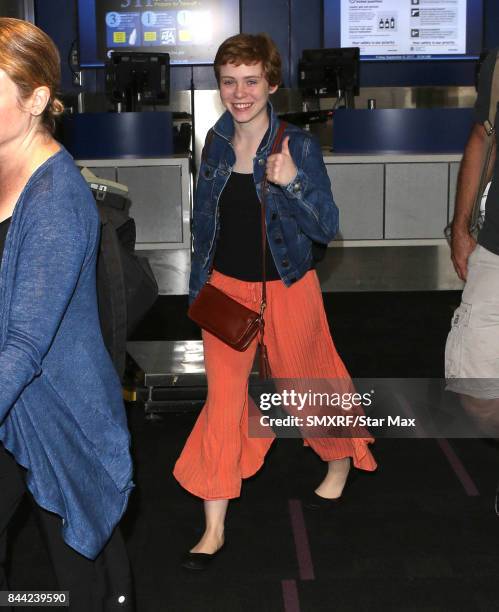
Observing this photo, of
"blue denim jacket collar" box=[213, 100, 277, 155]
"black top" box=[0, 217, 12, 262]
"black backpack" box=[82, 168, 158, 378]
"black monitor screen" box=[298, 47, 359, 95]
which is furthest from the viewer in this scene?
"black monitor screen" box=[298, 47, 359, 95]

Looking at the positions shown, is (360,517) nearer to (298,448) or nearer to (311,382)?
(311,382)

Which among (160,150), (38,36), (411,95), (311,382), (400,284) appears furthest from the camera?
(411,95)

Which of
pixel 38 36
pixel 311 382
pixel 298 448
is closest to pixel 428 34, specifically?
pixel 298 448

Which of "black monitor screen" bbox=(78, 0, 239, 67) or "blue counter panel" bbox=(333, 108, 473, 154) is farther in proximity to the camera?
"black monitor screen" bbox=(78, 0, 239, 67)

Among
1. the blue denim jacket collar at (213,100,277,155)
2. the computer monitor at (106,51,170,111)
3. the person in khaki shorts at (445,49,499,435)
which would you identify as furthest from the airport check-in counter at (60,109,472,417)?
the person in khaki shorts at (445,49,499,435)

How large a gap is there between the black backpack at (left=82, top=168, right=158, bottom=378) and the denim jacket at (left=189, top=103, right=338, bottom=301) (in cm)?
96

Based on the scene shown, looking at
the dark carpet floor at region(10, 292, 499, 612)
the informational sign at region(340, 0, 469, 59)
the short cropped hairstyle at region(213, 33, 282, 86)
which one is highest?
the informational sign at region(340, 0, 469, 59)

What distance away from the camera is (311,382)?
3.16 m

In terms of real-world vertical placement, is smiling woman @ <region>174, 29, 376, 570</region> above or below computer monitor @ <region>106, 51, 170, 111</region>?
below

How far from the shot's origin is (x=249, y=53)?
2895mm

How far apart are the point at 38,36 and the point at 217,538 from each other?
6.00 feet

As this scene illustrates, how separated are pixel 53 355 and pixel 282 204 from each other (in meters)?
1.39

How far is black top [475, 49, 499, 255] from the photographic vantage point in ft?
9.14

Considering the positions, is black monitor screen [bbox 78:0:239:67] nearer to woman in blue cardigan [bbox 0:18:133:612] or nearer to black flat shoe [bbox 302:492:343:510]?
black flat shoe [bbox 302:492:343:510]
